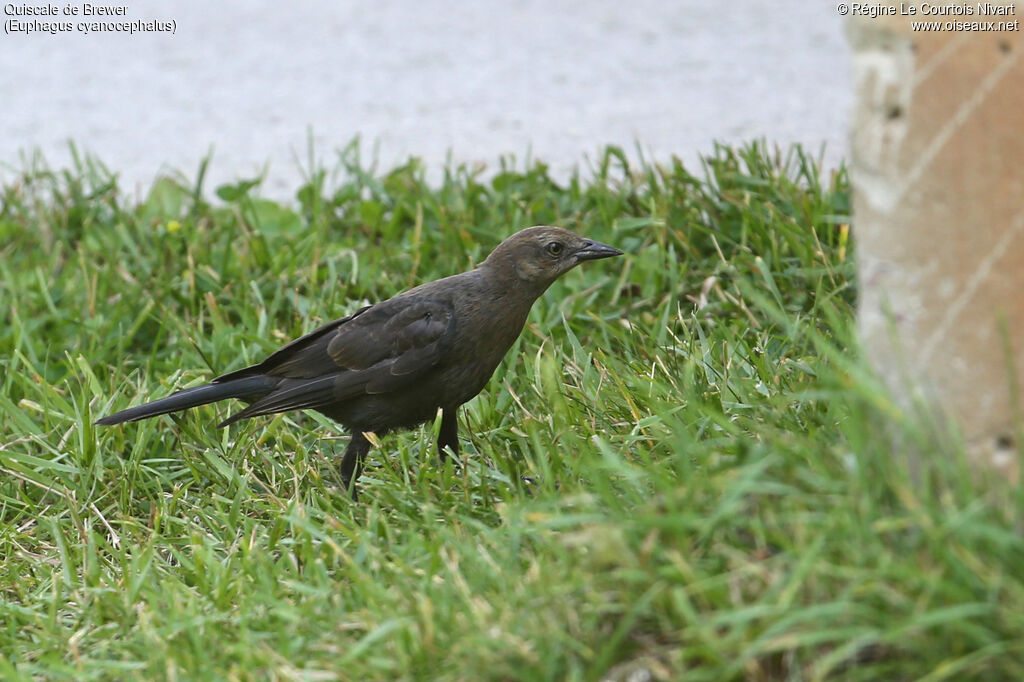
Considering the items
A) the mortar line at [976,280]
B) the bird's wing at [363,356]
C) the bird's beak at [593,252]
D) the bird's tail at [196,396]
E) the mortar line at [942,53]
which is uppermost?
the mortar line at [942,53]

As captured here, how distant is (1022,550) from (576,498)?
858mm

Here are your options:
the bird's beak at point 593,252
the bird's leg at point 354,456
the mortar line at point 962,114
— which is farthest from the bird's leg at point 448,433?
the mortar line at point 962,114

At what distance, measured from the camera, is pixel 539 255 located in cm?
431

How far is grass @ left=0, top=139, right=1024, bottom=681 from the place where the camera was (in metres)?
2.52

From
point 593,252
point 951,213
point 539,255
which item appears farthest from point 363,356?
point 951,213

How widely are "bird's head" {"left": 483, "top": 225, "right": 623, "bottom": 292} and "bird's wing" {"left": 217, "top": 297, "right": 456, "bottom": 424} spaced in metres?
0.23

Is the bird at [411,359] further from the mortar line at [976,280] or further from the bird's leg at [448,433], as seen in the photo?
the mortar line at [976,280]

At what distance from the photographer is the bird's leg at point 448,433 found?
14.0 ft

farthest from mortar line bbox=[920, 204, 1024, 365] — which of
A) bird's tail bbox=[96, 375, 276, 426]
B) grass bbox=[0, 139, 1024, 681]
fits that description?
bird's tail bbox=[96, 375, 276, 426]

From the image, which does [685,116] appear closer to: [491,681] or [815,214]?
[815,214]

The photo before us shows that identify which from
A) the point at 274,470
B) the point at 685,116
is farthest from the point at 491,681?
the point at 685,116

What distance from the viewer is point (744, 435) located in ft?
10.4

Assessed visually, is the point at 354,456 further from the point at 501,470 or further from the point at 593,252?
the point at 593,252

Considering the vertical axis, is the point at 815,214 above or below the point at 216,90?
below
